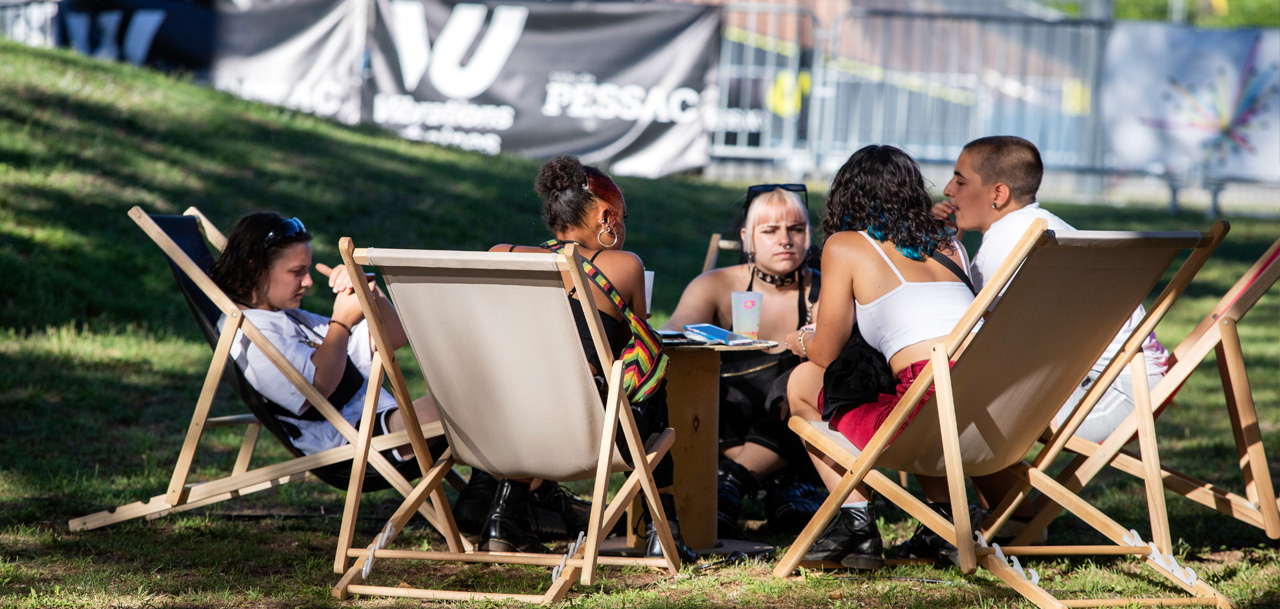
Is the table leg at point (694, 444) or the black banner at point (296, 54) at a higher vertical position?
the black banner at point (296, 54)

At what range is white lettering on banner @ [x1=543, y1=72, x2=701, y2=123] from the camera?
11.5 m

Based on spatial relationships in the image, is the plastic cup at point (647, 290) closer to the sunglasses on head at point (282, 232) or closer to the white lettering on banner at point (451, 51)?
the sunglasses on head at point (282, 232)

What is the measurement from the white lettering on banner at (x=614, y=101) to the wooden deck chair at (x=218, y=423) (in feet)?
26.8

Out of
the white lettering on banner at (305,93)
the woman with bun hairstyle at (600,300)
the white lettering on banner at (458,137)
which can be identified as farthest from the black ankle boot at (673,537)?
the white lettering on banner at (305,93)

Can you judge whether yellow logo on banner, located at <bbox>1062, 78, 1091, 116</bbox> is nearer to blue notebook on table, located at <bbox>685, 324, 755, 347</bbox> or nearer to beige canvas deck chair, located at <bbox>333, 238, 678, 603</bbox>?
blue notebook on table, located at <bbox>685, 324, 755, 347</bbox>

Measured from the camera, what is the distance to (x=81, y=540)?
3510 mm

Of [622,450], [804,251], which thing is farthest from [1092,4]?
[622,450]

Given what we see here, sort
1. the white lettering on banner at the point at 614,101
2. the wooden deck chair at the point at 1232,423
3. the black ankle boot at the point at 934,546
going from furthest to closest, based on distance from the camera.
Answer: the white lettering on banner at the point at 614,101, the black ankle boot at the point at 934,546, the wooden deck chair at the point at 1232,423

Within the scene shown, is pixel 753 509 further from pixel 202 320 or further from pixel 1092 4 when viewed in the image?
pixel 1092 4

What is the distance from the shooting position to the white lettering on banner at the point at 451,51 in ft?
38.1

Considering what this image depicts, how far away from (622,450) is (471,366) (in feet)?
1.66

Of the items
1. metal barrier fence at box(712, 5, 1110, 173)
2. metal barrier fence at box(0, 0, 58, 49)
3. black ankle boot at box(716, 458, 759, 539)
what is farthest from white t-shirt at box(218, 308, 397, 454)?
metal barrier fence at box(0, 0, 58, 49)

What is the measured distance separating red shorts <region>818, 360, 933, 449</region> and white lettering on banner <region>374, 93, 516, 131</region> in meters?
9.01

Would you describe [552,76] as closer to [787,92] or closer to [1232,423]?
[787,92]
